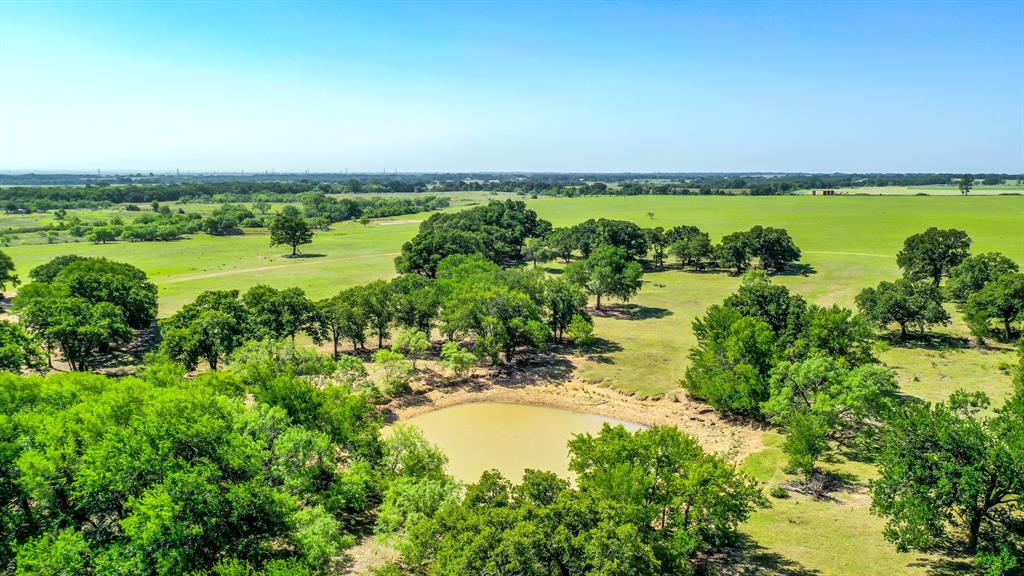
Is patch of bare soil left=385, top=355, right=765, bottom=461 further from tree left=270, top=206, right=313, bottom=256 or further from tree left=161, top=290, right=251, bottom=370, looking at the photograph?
tree left=270, top=206, right=313, bottom=256

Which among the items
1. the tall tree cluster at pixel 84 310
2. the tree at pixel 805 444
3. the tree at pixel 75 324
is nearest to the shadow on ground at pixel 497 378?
the tree at pixel 805 444

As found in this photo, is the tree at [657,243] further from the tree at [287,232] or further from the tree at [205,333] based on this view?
the tree at [205,333]

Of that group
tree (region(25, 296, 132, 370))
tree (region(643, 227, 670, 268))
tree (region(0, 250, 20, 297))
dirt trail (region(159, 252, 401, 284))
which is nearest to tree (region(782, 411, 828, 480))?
tree (region(25, 296, 132, 370))

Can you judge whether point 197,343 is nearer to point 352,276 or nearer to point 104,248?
point 352,276

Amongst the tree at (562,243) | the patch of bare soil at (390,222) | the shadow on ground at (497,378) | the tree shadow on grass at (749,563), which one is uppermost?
the patch of bare soil at (390,222)

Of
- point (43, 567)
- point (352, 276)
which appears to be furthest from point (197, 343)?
point (352, 276)

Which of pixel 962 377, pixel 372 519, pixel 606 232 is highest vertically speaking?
pixel 606 232

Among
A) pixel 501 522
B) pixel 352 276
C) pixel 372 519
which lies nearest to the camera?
pixel 501 522
